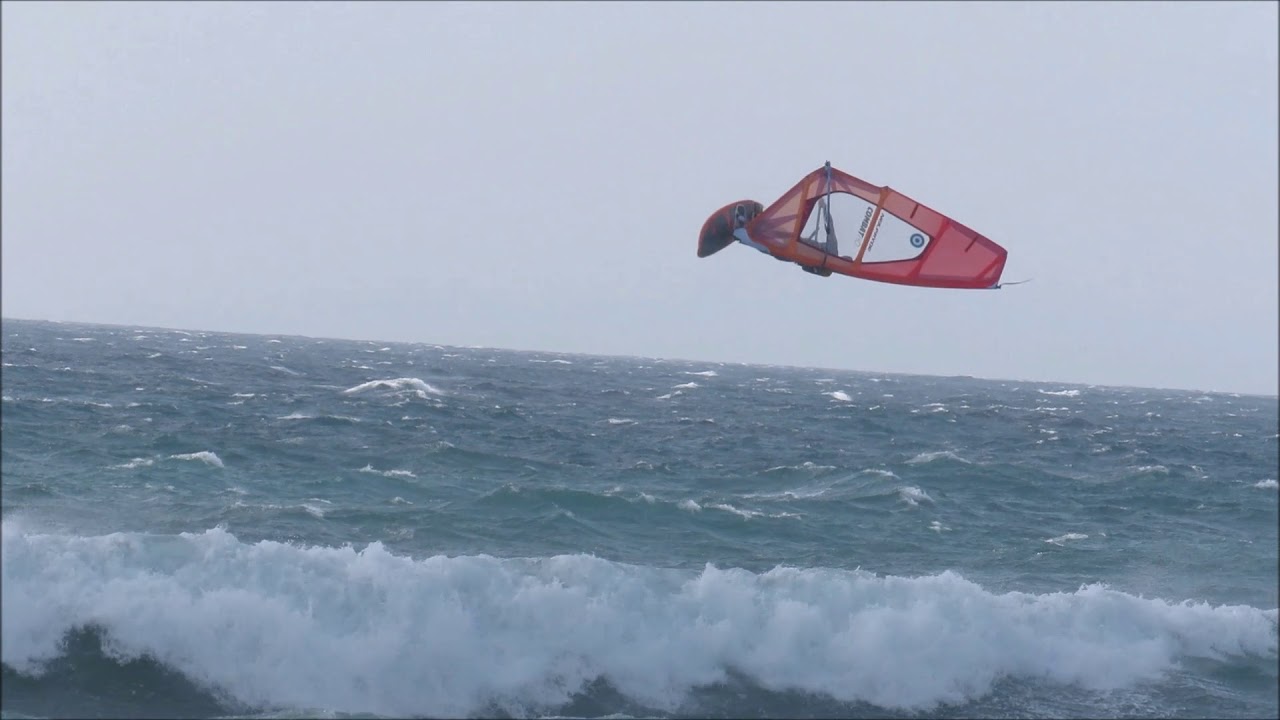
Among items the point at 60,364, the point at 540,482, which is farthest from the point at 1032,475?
the point at 60,364

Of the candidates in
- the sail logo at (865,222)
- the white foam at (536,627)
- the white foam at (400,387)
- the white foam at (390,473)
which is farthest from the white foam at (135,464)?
the sail logo at (865,222)

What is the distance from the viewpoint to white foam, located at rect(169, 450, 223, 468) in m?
21.2

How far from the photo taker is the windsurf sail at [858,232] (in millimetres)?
9305

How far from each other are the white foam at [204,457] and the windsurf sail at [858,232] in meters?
14.8

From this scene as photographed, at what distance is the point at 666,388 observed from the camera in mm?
52406

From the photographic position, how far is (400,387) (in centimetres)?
3819

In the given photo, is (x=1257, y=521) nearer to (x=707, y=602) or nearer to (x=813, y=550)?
(x=813, y=550)

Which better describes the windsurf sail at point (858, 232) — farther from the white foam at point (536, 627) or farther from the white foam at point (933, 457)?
the white foam at point (933, 457)

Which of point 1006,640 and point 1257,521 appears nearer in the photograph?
point 1006,640

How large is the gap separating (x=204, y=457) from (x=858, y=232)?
51.9ft

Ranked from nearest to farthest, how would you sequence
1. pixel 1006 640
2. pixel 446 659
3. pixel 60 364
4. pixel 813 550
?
pixel 446 659, pixel 1006 640, pixel 813 550, pixel 60 364

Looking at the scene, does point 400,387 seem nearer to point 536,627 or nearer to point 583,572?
point 583,572

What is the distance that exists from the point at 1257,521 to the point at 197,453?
21.8 m

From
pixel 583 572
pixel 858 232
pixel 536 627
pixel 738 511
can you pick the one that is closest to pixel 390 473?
pixel 738 511
